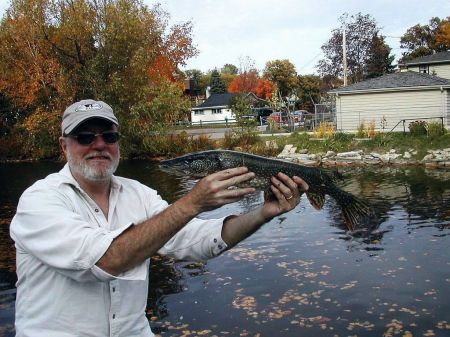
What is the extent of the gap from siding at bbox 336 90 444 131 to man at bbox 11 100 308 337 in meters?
35.8

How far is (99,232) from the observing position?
8.25 feet

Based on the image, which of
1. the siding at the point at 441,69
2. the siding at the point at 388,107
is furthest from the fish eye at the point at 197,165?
the siding at the point at 441,69

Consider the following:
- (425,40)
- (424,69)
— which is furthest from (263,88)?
(424,69)

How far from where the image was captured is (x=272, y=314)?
8.41m

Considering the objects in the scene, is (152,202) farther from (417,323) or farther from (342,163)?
(342,163)

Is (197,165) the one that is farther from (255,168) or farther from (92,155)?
(92,155)

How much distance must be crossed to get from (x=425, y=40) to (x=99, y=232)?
277 feet

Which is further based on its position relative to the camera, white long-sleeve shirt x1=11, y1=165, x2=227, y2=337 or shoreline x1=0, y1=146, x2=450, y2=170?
shoreline x1=0, y1=146, x2=450, y2=170

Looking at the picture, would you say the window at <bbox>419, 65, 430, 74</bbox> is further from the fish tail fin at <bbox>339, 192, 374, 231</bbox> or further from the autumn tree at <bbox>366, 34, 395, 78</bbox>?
the fish tail fin at <bbox>339, 192, 374, 231</bbox>

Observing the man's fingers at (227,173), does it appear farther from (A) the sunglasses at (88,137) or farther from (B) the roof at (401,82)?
(B) the roof at (401,82)

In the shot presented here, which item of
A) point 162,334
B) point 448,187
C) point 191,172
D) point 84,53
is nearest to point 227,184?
point 191,172

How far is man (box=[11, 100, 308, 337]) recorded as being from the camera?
8.20 feet

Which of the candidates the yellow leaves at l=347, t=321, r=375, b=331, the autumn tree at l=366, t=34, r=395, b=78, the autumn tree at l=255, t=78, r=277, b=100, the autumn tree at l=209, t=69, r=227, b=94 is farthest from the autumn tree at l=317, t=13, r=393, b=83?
the yellow leaves at l=347, t=321, r=375, b=331

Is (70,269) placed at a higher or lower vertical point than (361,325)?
higher
